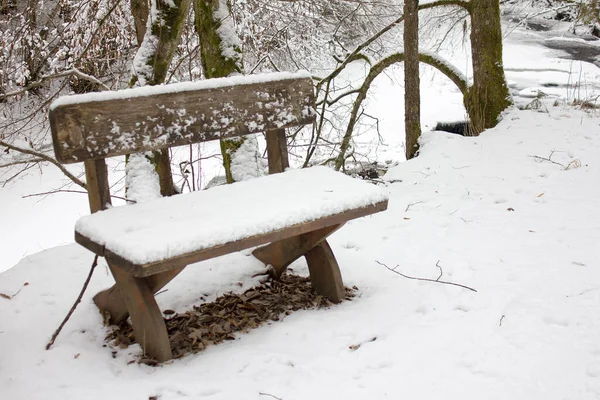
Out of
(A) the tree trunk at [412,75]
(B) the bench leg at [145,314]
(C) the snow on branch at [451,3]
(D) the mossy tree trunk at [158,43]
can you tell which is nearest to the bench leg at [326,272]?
(B) the bench leg at [145,314]

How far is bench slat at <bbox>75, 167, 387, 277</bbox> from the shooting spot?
223cm

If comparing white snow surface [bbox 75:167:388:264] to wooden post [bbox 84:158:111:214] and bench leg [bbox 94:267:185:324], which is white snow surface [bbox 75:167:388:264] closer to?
wooden post [bbox 84:158:111:214]

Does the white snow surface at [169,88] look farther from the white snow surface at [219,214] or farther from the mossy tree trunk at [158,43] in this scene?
the mossy tree trunk at [158,43]

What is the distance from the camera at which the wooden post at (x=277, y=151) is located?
324 cm

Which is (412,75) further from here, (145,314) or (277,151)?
(145,314)

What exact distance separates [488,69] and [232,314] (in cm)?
383

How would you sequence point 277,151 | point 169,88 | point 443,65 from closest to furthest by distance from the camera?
point 169,88, point 277,151, point 443,65

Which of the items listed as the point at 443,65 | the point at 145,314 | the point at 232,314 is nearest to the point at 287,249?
the point at 232,314

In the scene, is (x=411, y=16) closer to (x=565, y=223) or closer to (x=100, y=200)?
(x=565, y=223)

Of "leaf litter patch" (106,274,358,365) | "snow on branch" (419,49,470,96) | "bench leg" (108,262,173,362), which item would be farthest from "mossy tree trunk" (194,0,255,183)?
"snow on branch" (419,49,470,96)

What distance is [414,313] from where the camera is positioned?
9.11 ft

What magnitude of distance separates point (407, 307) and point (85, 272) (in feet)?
5.69

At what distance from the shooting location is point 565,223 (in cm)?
367

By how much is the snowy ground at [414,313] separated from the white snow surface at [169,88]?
38.5 inches
